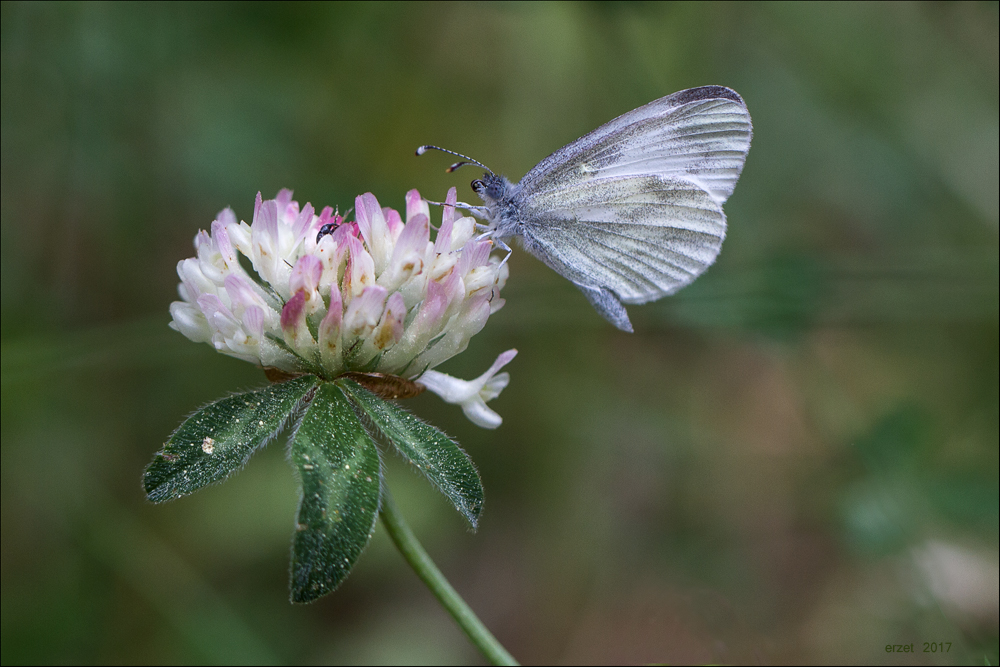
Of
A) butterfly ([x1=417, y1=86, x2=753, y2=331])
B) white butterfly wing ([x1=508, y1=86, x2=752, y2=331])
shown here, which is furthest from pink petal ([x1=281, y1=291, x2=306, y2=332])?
white butterfly wing ([x1=508, y1=86, x2=752, y2=331])

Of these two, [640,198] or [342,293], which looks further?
[640,198]

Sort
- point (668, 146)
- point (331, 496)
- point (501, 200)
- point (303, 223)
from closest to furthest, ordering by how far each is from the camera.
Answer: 1. point (331, 496)
2. point (303, 223)
3. point (501, 200)
4. point (668, 146)

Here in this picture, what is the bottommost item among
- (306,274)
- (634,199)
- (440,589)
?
(440,589)

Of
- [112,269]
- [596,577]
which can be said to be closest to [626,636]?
[596,577]

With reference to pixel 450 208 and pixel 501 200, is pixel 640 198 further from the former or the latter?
pixel 450 208

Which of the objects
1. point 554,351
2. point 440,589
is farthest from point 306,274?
point 554,351

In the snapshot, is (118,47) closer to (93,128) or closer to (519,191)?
(93,128)

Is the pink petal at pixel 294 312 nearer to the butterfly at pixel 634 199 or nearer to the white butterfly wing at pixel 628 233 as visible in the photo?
the butterfly at pixel 634 199

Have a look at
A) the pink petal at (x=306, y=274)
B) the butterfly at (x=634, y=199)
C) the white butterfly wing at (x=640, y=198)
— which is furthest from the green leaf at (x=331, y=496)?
the white butterfly wing at (x=640, y=198)
